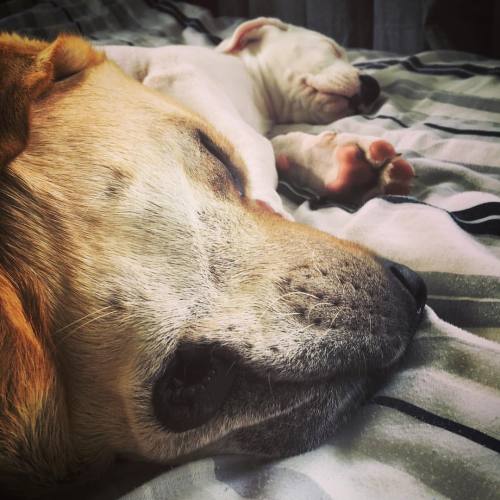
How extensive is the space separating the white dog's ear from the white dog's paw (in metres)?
0.65

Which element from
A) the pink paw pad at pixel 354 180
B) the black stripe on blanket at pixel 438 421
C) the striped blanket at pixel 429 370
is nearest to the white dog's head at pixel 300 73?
the striped blanket at pixel 429 370

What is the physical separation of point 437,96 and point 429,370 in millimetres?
1180

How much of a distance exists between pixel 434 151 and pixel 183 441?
970 mm

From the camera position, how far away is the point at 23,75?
0.67 meters

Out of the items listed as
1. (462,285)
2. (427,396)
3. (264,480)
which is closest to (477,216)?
(462,285)

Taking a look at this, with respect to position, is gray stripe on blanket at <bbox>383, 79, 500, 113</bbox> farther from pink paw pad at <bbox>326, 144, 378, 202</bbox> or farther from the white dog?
pink paw pad at <bbox>326, 144, 378, 202</bbox>

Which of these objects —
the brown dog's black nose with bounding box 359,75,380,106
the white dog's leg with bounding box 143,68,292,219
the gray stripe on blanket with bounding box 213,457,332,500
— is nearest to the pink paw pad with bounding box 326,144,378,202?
the white dog's leg with bounding box 143,68,292,219

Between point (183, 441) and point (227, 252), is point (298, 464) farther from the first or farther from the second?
point (227, 252)

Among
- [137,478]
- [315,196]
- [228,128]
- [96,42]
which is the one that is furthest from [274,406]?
[96,42]

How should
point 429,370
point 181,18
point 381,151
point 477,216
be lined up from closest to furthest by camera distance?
point 429,370
point 477,216
point 381,151
point 181,18

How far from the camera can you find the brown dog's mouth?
0.60 metres

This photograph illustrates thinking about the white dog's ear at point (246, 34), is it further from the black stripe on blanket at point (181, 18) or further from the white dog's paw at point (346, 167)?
the white dog's paw at point (346, 167)

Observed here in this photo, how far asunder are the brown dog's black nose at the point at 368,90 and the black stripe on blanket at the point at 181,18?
84 cm

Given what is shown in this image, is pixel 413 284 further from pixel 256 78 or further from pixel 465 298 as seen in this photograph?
pixel 256 78
